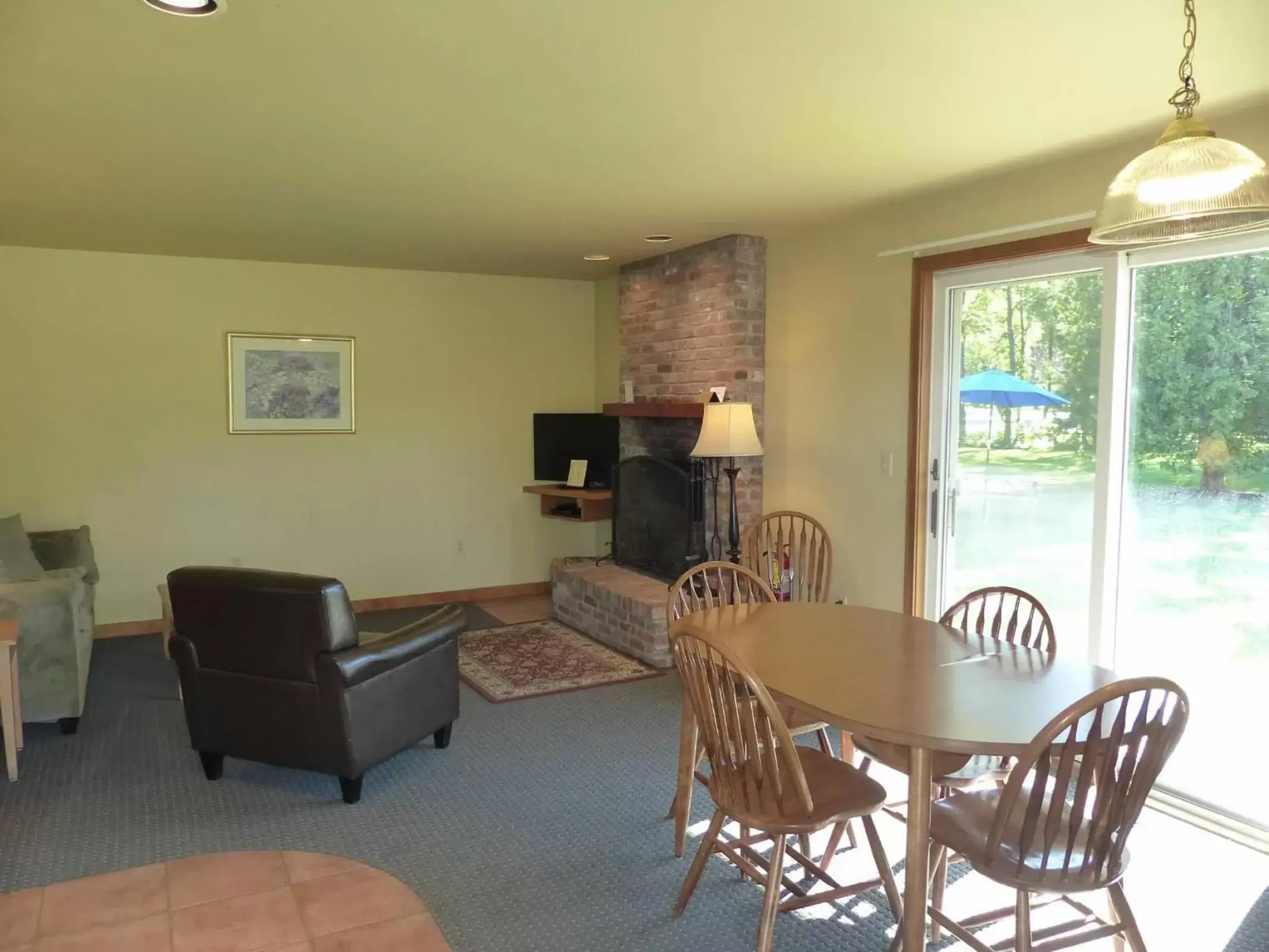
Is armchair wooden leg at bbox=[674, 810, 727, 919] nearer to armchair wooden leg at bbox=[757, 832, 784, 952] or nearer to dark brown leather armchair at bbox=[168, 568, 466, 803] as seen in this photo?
armchair wooden leg at bbox=[757, 832, 784, 952]

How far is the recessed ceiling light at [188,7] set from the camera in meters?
2.03

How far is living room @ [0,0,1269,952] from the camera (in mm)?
2391

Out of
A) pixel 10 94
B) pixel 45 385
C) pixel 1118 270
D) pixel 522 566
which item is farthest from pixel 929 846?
pixel 45 385

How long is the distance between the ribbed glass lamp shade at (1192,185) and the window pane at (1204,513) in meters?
1.46

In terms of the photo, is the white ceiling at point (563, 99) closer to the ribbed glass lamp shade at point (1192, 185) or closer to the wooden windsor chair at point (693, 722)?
the ribbed glass lamp shade at point (1192, 185)

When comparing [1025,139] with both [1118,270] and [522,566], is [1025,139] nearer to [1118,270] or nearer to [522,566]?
[1118,270]

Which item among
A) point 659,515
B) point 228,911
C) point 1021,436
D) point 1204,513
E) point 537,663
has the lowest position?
point 228,911

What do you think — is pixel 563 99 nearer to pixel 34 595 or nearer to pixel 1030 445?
pixel 1030 445

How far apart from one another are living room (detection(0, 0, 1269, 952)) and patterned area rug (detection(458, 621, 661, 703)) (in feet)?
0.13

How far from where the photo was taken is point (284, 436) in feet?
19.3

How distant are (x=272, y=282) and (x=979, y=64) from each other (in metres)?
4.63

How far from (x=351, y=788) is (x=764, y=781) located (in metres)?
1.66

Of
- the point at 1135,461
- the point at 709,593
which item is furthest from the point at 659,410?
the point at 1135,461

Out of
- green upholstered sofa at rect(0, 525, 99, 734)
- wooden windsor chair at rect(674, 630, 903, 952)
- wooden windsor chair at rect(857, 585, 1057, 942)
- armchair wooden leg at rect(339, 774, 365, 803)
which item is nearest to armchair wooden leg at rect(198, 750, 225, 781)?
armchair wooden leg at rect(339, 774, 365, 803)
